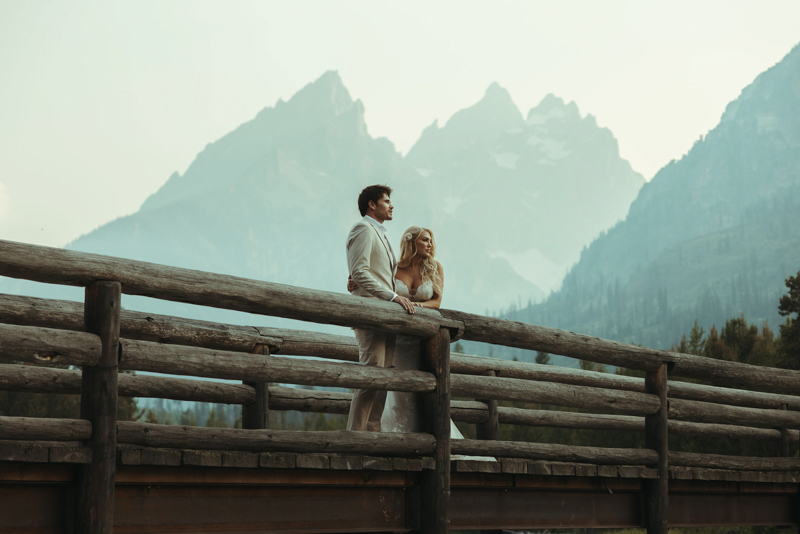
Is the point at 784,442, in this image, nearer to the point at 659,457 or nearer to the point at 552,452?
the point at 659,457

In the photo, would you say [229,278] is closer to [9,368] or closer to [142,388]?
[9,368]

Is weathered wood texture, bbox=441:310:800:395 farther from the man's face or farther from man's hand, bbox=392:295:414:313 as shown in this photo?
the man's face

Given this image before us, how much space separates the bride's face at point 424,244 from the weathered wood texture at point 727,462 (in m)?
2.85

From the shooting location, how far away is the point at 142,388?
21.7 feet

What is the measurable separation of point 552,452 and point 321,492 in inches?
82.7

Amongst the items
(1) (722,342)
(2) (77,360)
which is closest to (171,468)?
(2) (77,360)

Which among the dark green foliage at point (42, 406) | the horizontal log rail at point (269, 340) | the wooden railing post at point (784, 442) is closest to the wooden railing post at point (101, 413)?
the horizontal log rail at point (269, 340)

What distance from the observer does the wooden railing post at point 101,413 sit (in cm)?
404

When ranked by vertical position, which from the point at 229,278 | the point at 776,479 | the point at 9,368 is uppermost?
the point at 229,278

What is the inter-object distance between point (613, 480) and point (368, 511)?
7.67ft

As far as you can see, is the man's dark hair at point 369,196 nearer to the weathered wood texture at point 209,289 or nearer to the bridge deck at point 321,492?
the weathered wood texture at point 209,289

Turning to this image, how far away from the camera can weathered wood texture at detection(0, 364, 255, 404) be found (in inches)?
240

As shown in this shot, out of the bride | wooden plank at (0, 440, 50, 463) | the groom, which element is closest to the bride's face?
the bride

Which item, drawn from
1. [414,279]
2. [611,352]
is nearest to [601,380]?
[611,352]
